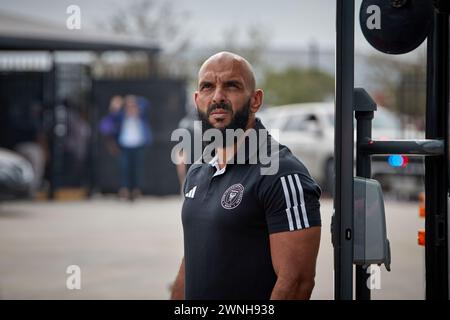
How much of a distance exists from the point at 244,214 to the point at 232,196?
0.25 feet

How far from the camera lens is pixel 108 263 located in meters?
8.59

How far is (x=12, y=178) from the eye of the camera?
1398 cm

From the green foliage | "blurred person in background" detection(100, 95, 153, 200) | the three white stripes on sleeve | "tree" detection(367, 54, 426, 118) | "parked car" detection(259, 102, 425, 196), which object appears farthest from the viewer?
the green foliage

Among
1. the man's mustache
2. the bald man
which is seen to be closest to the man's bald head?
the bald man

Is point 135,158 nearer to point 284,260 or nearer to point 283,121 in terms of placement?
point 283,121

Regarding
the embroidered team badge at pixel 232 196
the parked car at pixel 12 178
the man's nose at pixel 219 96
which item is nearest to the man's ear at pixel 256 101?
the man's nose at pixel 219 96

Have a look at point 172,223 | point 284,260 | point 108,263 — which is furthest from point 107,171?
point 284,260

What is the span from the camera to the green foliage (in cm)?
2691

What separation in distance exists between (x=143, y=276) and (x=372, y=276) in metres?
4.93

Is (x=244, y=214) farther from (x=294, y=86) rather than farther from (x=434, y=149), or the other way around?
(x=294, y=86)

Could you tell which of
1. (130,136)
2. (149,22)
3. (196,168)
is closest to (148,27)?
(149,22)

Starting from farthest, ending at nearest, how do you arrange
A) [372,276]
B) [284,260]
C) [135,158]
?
1. [135,158]
2. [372,276]
3. [284,260]

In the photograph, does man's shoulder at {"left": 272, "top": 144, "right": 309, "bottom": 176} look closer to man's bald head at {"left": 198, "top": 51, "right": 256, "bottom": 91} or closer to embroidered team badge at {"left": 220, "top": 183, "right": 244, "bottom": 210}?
embroidered team badge at {"left": 220, "top": 183, "right": 244, "bottom": 210}

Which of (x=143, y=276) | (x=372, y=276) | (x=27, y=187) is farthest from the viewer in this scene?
(x=27, y=187)
